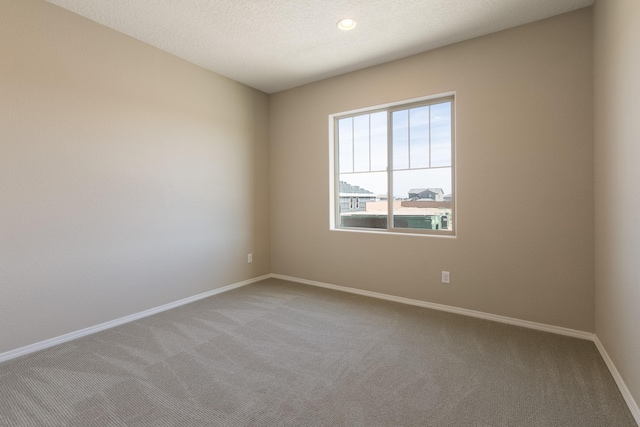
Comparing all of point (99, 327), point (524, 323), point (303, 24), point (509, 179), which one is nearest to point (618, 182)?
point (509, 179)

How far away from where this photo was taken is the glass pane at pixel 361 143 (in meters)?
3.76

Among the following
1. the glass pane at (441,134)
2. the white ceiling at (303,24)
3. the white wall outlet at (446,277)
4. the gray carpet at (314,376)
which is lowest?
the gray carpet at (314,376)

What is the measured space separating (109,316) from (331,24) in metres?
3.27

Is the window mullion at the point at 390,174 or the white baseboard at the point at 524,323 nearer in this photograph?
the white baseboard at the point at 524,323

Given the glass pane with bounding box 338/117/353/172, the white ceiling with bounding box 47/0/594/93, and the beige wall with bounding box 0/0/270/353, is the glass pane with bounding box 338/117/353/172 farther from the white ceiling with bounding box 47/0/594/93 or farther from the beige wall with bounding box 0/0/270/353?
the beige wall with bounding box 0/0/270/353

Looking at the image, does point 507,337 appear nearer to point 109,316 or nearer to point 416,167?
point 416,167

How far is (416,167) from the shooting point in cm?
336

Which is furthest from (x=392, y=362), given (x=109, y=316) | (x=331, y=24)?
(x=331, y=24)

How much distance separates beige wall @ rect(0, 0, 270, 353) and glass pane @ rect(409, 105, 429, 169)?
2.19 m

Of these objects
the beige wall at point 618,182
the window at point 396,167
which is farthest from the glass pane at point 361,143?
the beige wall at point 618,182

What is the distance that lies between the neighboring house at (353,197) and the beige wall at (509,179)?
0.42 meters

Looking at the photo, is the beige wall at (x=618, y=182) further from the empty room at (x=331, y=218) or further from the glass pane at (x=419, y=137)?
the glass pane at (x=419, y=137)

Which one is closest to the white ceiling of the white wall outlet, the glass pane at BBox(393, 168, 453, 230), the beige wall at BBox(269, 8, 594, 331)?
the beige wall at BBox(269, 8, 594, 331)

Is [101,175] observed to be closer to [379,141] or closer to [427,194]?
[379,141]
